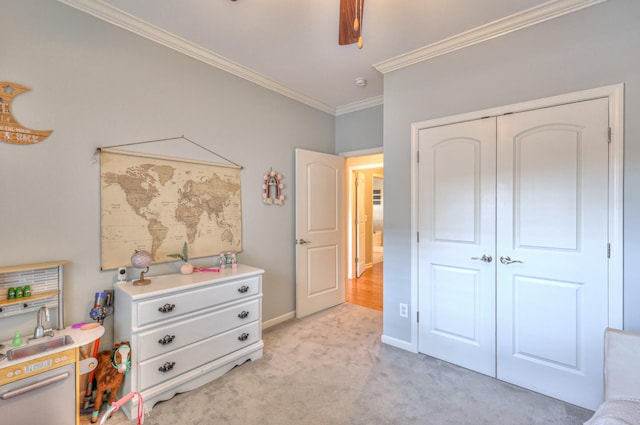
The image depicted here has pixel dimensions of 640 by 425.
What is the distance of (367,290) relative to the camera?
4711 millimetres

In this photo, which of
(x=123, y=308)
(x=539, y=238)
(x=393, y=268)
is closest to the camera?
(x=123, y=308)

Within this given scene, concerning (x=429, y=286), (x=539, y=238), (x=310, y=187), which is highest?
(x=310, y=187)

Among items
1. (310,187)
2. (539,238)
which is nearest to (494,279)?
(539,238)

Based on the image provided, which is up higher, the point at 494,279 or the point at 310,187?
the point at 310,187

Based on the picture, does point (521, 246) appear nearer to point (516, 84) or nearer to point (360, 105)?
point (516, 84)

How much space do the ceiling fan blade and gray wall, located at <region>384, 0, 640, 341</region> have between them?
4.30ft

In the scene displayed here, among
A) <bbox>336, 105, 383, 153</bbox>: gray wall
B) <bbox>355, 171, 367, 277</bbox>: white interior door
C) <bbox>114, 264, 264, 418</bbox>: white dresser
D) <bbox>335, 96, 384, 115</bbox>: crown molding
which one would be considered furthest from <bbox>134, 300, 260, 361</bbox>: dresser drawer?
<bbox>355, 171, 367, 277</bbox>: white interior door

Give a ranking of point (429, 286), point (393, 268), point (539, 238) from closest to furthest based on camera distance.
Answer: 1. point (539, 238)
2. point (429, 286)
3. point (393, 268)

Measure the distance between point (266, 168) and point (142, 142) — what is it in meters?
1.21

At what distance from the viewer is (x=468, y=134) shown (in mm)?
2383

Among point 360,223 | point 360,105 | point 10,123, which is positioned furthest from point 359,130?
point 10,123

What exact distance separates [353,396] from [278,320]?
1.44 m

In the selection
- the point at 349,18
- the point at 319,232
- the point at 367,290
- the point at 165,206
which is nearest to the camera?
the point at 349,18

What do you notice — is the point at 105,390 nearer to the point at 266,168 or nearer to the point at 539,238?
the point at 266,168
